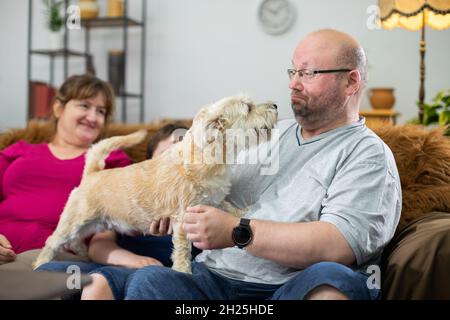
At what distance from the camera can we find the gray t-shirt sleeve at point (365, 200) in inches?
52.9

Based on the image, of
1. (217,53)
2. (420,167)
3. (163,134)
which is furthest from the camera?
(217,53)

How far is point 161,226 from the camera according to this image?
66.4 inches

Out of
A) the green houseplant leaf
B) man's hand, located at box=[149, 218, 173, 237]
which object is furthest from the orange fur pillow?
the green houseplant leaf

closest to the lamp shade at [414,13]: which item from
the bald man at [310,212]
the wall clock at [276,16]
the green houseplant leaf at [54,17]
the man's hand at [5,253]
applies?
the wall clock at [276,16]

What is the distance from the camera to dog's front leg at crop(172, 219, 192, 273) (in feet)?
5.34

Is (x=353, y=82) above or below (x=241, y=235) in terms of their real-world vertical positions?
above

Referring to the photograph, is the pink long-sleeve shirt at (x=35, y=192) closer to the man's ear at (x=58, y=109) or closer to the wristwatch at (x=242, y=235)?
the man's ear at (x=58, y=109)

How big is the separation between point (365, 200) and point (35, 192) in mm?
1474

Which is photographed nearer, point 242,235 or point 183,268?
point 242,235

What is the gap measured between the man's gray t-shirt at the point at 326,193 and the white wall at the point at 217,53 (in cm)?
276

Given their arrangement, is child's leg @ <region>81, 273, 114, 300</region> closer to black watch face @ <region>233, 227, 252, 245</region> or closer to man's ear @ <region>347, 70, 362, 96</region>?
black watch face @ <region>233, 227, 252, 245</region>

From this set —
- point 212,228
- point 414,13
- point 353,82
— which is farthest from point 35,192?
point 414,13

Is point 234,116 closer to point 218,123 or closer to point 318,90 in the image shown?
point 218,123
